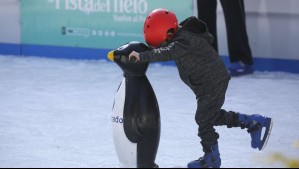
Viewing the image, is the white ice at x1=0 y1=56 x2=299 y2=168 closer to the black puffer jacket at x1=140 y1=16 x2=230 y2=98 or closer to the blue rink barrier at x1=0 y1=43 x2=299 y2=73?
the blue rink barrier at x1=0 y1=43 x2=299 y2=73

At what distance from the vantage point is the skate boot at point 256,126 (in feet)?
15.5

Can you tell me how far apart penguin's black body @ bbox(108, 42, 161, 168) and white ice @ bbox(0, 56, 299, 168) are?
0.34 metres

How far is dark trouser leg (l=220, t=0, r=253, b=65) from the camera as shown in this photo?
7.64 meters

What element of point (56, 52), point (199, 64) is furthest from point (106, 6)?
point (199, 64)

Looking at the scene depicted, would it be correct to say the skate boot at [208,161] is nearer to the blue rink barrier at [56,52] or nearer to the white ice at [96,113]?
the white ice at [96,113]

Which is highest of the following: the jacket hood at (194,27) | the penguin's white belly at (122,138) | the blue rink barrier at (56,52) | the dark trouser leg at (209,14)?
the jacket hood at (194,27)

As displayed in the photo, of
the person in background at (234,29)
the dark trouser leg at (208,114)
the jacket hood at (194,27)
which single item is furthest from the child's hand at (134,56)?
the person in background at (234,29)

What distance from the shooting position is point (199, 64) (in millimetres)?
4500

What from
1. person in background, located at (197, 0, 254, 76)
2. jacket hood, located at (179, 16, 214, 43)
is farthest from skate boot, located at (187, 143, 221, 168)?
person in background, located at (197, 0, 254, 76)

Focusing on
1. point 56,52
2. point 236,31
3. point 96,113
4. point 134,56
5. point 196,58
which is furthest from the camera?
point 56,52

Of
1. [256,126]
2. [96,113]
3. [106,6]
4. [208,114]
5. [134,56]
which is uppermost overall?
[134,56]

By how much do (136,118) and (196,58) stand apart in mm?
447

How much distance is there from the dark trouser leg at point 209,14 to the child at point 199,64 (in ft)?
10.3

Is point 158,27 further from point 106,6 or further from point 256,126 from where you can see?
point 106,6
